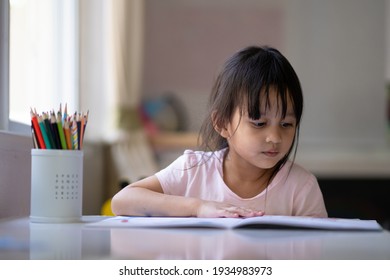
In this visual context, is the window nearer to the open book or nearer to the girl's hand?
the girl's hand

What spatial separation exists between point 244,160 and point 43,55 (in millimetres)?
1484

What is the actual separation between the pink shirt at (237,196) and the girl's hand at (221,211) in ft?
0.78

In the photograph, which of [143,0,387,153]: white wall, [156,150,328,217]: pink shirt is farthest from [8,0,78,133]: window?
[143,0,387,153]: white wall

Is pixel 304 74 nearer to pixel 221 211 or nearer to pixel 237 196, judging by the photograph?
pixel 237 196

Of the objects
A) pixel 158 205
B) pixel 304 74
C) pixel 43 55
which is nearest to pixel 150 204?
pixel 158 205

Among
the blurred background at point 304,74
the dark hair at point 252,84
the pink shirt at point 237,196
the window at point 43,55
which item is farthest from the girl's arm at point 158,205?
the blurred background at point 304,74

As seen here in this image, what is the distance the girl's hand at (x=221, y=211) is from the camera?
1.14 metres

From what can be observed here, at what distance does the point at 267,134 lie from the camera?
1.32m

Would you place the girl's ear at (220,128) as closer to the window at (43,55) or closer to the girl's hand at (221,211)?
the girl's hand at (221,211)

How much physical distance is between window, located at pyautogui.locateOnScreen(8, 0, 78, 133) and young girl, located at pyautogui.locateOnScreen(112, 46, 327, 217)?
77cm

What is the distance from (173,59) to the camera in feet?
15.4
